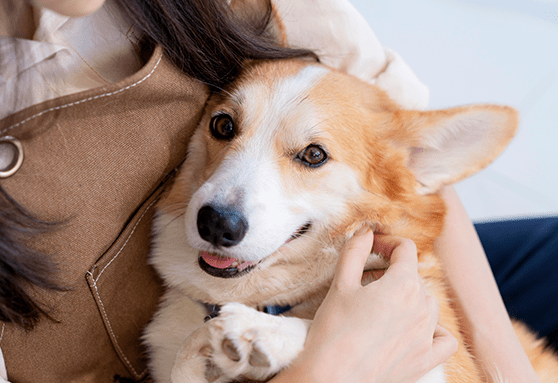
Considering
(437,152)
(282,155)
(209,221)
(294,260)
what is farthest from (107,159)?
(437,152)

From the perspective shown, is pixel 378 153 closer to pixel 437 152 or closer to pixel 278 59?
pixel 437 152

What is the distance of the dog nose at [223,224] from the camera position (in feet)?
3.17

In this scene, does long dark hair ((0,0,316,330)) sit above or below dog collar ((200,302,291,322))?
above

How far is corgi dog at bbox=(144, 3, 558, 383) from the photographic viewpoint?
41.1 inches

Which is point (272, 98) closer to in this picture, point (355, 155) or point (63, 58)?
point (355, 155)

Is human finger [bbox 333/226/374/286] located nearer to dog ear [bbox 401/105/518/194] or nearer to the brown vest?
dog ear [bbox 401/105/518/194]

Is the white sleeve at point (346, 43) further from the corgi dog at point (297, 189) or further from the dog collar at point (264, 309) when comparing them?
the dog collar at point (264, 309)

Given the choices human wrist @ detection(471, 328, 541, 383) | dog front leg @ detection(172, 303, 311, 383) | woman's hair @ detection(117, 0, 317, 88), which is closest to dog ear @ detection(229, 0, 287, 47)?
woman's hair @ detection(117, 0, 317, 88)

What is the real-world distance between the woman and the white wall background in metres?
2.02

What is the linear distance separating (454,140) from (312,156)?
1.40 feet

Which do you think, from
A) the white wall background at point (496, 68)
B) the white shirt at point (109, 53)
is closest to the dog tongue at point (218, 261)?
the white shirt at point (109, 53)

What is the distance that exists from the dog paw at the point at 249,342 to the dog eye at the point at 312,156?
44cm

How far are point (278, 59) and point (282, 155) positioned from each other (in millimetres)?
306

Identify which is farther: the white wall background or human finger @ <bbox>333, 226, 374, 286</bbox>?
the white wall background
